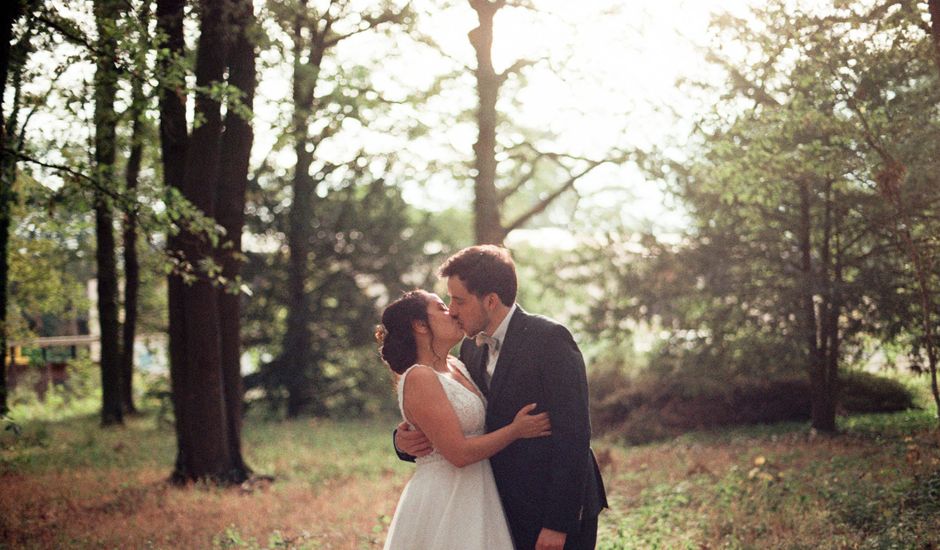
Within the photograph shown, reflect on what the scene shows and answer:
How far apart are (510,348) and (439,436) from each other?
0.58m

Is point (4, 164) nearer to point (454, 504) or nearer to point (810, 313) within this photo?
point (454, 504)

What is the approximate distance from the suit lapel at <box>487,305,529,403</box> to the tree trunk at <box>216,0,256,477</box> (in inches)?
354

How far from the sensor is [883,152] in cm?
995

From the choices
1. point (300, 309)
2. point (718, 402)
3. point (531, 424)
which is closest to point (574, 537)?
point (531, 424)

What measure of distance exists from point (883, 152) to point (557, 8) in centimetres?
960

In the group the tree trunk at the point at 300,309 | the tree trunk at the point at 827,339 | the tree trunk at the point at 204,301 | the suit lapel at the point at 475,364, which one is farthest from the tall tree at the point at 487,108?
the suit lapel at the point at 475,364

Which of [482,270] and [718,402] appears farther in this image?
[718,402]

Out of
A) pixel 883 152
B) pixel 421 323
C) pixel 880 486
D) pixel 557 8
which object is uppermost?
pixel 557 8

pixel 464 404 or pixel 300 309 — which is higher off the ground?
pixel 300 309

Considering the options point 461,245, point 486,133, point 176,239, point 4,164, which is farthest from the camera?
point 461,245

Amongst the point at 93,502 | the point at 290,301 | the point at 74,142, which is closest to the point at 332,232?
the point at 290,301

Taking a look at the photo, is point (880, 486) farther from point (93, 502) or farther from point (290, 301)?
point (290, 301)

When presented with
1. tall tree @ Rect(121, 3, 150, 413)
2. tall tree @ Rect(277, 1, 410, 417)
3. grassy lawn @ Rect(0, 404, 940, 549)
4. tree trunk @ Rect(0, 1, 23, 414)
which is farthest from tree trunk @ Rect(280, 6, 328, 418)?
tree trunk @ Rect(0, 1, 23, 414)

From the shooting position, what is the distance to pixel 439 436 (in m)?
4.61
